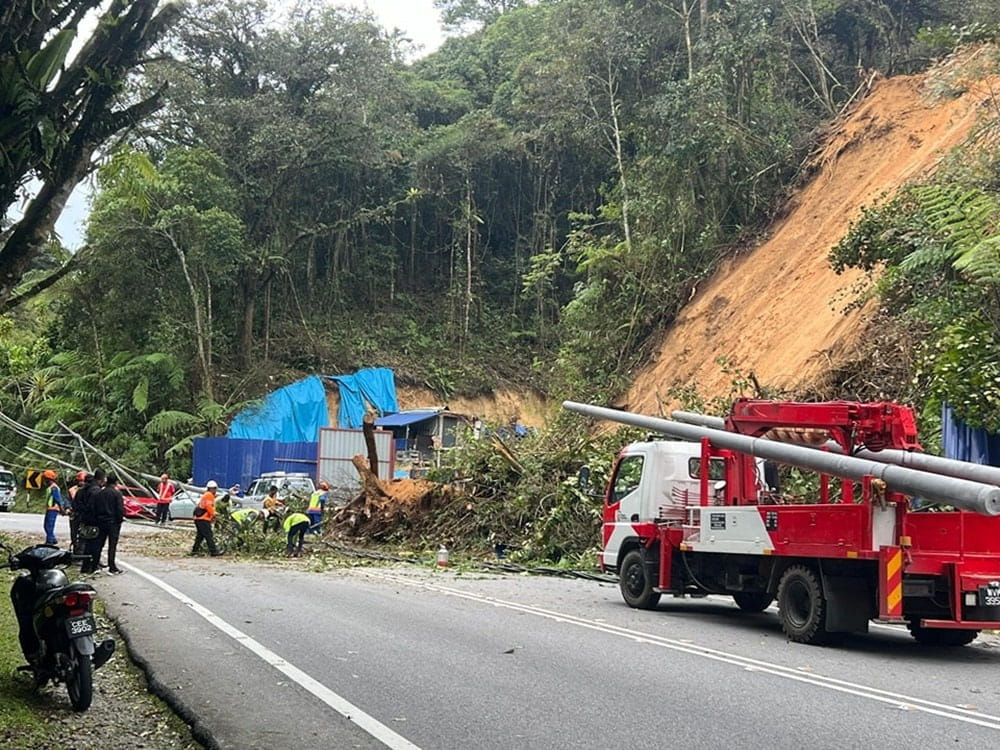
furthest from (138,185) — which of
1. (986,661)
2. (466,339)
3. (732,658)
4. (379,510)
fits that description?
(466,339)

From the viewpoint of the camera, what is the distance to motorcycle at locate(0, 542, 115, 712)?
732cm

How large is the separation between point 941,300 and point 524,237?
115 ft

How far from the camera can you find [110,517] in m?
16.8

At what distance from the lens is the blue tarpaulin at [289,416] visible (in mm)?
→ 41844

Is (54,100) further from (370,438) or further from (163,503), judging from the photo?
(163,503)

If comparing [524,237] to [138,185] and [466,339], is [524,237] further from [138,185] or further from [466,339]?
[138,185]

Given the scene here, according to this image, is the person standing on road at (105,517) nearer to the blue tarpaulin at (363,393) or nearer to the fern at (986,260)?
the fern at (986,260)

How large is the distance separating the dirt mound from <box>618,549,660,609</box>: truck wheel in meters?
10.8

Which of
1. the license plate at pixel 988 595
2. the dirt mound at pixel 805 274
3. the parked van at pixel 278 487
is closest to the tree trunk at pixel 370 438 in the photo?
the parked van at pixel 278 487

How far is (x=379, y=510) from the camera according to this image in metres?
25.4

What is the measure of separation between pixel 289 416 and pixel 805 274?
895 inches

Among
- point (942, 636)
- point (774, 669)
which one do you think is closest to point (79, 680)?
point (774, 669)

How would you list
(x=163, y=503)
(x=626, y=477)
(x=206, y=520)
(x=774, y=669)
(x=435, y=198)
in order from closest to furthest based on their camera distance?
(x=774, y=669) → (x=626, y=477) → (x=206, y=520) → (x=163, y=503) → (x=435, y=198)

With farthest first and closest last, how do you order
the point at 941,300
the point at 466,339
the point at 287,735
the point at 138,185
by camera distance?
the point at 466,339, the point at 941,300, the point at 138,185, the point at 287,735
